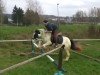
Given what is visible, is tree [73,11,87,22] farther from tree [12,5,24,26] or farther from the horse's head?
the horse's head

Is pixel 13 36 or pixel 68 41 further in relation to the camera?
pixel 13 36

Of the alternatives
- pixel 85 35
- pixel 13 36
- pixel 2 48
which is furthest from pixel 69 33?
pixel 2 48

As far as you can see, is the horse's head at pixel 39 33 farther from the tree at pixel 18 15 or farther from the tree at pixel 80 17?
the tree at pixel 80 17

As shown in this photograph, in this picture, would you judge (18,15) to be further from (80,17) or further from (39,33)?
(39,33)

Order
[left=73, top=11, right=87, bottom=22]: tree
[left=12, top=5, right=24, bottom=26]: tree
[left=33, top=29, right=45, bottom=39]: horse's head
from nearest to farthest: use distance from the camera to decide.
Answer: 1. [left=33, top=29, right=45, bottom=39]: horse's head
2. [left=12, top=5, right=24, bottom=26]: tree
3. [left=73, top=11, right=87, bottom=22]: tree

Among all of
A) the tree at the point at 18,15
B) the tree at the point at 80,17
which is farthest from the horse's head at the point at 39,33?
the tree at the point at 80,17

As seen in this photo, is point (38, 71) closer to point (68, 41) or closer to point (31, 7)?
point (68, 41)

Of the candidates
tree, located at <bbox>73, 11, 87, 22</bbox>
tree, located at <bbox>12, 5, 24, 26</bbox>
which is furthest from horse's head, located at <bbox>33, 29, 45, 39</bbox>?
tree, located at <bbox>73, 11, 87, 22</bbox>

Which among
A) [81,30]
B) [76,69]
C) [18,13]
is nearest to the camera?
[76,69]

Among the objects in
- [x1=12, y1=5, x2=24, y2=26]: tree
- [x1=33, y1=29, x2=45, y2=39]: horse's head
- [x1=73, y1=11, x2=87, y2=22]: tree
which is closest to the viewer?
[x1=33, y1=29, x2=45, y2=39]: horse's head

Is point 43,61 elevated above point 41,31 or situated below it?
below

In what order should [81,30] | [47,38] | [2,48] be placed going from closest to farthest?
[47,38] → [2,48] → [81,30]

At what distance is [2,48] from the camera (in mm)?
15633

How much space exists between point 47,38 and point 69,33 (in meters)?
12.4
